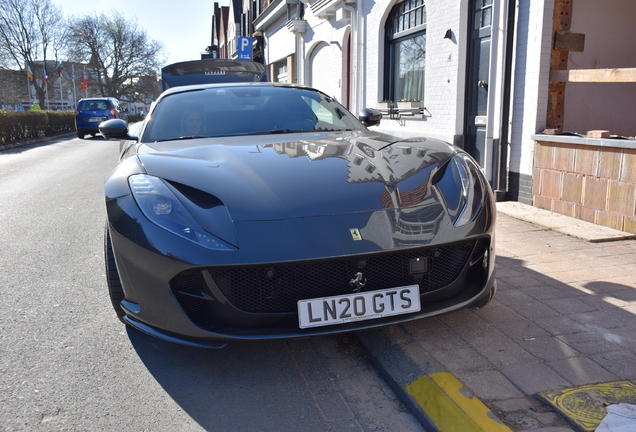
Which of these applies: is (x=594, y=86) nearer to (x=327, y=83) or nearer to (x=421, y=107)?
(x=421, y=107)

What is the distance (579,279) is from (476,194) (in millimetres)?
1486

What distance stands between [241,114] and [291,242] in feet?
5.94

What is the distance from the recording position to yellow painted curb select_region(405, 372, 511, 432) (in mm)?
1986

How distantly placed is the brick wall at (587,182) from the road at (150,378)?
3375mm

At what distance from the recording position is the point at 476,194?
8.82ft

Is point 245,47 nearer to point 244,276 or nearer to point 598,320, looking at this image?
point 598,320

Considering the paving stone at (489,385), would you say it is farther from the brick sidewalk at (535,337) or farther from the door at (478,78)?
the door at (478,78)

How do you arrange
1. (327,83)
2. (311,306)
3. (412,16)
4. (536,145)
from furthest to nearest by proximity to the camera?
1. (327,83)
2. (412,16)
3. (536,145)
4. (311,306)

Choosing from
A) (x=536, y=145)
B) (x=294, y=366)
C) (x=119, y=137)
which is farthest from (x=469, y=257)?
(x=536, y=145)

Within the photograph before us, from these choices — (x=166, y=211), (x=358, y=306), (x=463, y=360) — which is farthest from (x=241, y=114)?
(x=463, y=360)

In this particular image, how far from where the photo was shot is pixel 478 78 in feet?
24.5

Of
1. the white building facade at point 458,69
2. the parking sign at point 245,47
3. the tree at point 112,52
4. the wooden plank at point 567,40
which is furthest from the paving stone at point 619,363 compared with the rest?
the tree at point 112,52

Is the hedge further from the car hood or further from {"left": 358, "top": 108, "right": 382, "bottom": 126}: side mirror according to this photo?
the car hood

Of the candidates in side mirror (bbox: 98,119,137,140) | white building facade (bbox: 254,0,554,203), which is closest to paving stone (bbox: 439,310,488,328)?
side mirror (bbox: 98,119,137,140)
